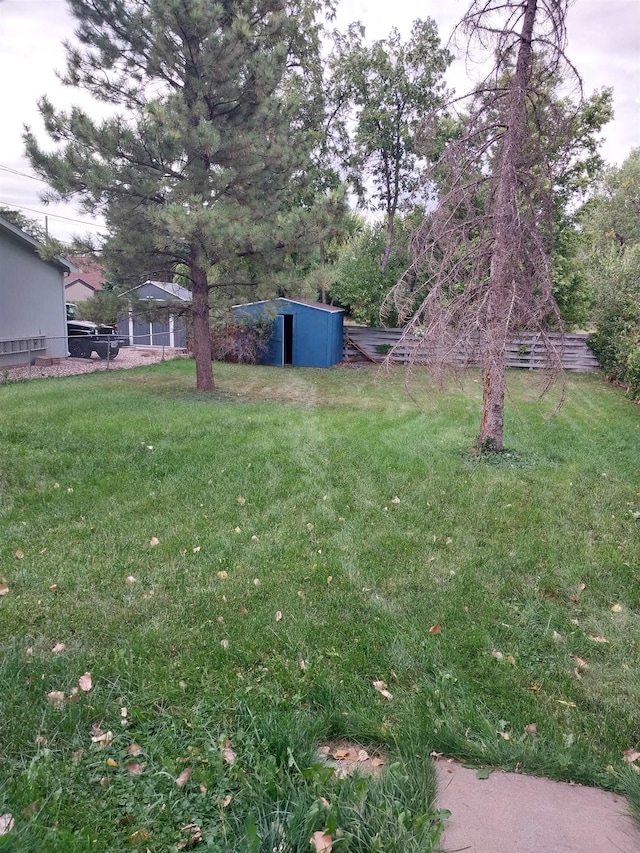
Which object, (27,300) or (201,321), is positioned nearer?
(201,321)

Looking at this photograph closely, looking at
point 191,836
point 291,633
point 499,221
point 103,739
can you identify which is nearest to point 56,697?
point 103,739

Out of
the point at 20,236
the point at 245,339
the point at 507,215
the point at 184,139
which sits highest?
the point at 184,139

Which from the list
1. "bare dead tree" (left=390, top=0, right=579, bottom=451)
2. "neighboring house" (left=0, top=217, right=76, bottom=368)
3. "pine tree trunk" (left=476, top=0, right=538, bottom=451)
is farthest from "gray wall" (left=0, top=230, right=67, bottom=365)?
"pine tree trunk" (left=476, top=0, right=538, bottom=451)

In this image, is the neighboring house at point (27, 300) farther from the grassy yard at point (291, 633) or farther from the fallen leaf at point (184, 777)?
the fallen leaf at point (184, 777)

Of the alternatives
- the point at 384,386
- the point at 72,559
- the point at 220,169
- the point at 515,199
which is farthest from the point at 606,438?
the point at 220,169

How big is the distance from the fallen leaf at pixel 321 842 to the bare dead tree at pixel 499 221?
4827 millimetres

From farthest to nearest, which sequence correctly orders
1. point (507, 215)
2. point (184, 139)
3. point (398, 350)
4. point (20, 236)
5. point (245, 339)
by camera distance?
point (245, 339) → point (398, 350) → point (20, 236) → point (184, 139) → point (507, 215)

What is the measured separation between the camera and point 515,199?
6016mm

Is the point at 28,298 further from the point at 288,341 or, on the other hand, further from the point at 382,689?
the point at 382,689

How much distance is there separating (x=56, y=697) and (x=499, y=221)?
5952 mm

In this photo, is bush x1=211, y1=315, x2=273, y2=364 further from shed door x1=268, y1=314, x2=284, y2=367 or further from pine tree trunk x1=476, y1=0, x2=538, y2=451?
pine tree trunk x1=476, y1=0, x2=538, y2=451

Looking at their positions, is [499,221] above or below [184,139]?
below

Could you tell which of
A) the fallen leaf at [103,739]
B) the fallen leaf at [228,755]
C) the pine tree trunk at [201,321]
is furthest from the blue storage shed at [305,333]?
the fallen leaf at [228,755]

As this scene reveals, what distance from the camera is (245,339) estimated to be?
Answer: 57.8ft
